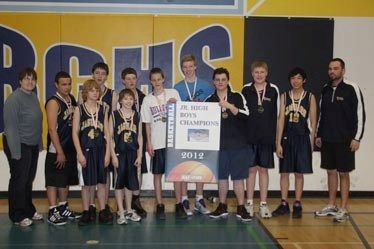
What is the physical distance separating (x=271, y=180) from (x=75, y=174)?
296 cm

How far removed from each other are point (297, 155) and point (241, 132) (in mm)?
744

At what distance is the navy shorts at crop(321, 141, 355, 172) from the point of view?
5.34 meters

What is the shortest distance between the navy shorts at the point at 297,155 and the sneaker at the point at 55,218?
254 cm

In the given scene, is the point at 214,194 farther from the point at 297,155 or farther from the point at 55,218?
the point at 55,218

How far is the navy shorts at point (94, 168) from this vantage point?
489 centimetres

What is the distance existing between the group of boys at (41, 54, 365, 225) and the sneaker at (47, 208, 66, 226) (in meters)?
0.01

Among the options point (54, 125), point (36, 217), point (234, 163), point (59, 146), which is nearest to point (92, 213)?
point (36, 217)

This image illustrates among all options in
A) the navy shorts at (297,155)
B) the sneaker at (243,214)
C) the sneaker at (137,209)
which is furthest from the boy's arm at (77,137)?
the navy shorts at (297,155)

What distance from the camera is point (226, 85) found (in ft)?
17.1

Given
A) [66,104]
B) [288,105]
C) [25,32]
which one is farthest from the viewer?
[25,32]

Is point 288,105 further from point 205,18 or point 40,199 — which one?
point 40,199

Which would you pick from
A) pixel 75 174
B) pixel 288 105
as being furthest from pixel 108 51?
pixel 288 105

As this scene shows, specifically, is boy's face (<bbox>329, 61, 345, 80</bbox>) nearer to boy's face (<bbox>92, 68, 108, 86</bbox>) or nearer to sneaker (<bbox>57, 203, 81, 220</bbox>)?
boy's face (<bbox>92, 68, 108, 86</bbox>)

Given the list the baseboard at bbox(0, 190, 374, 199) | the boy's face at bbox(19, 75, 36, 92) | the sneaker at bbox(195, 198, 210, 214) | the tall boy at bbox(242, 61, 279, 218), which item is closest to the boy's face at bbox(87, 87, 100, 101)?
the boy's face at bbox(19, 75, 36, 92)
